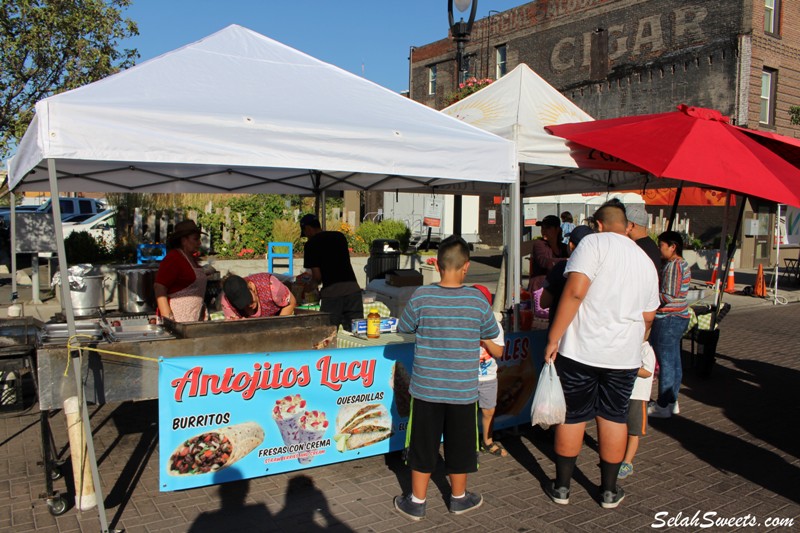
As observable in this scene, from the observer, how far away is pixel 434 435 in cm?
399

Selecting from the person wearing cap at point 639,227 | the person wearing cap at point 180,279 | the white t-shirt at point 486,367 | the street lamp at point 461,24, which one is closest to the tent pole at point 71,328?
the person wearing cap at point 180,279

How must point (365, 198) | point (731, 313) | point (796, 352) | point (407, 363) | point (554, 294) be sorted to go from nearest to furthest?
1. point (554, 294)
2. point (407, 363)
3. point (796, 352)
4. point (731, 313)
5. point (365, 198)

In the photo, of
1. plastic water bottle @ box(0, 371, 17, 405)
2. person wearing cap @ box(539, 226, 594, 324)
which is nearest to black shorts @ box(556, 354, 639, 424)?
person wearing cap @ box(539, 226, 594, 324)

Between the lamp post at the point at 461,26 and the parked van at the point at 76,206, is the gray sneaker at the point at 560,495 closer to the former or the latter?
the lamp post at the point at 461,26

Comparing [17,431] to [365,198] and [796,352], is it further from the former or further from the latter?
[365,198]

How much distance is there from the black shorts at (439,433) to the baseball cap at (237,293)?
169 centimetres

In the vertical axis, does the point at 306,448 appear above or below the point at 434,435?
below

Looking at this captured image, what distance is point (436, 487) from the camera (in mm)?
4578

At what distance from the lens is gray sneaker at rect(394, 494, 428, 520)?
406 cm

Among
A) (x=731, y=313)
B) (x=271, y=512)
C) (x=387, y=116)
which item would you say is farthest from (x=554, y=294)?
(x=731, y=313)

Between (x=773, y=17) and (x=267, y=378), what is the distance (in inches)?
946

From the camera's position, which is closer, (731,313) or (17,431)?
(17,431)

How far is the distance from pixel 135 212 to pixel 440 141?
10.0 meters

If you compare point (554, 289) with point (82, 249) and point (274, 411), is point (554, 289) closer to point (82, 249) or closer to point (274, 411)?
point (274, 411)
